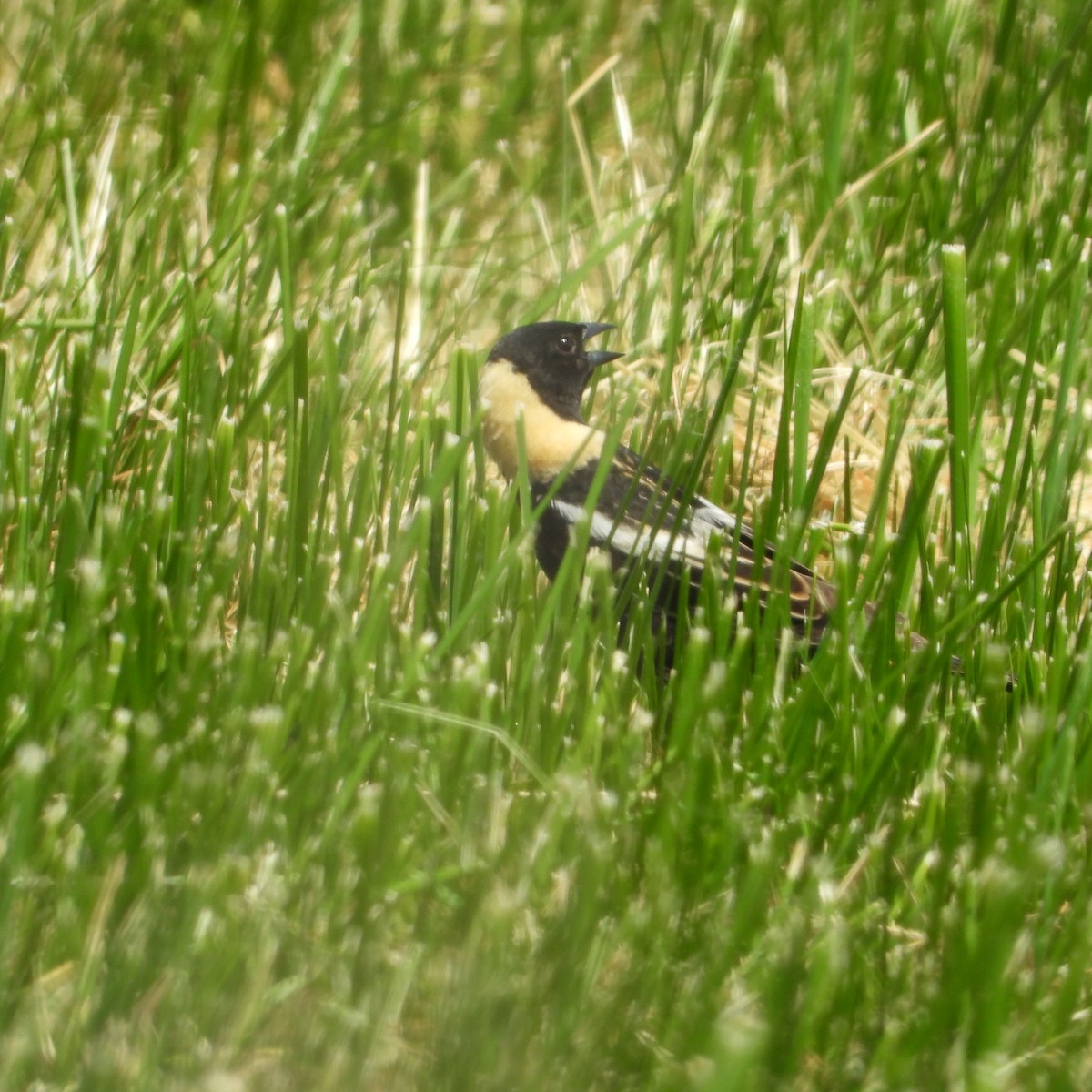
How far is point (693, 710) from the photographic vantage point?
2105 mm

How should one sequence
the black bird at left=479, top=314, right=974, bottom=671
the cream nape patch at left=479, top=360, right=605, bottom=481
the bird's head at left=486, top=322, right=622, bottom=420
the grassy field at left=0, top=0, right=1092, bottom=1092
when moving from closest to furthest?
the grassy field at left=0, top=0, right=1092, bottom=1092, the black bird at left=479, top=314, right=974, bottom=671, the cream nape patch at left=479, top=360, right=605, bottom=481, the bird's head at left=486, top=322, right=622, bottom=420

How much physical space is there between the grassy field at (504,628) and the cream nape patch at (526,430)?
92mm

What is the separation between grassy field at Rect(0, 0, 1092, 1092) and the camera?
1.59 meters

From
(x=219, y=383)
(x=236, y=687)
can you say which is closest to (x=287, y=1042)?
(x=236, y=687)

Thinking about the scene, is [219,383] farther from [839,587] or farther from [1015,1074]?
[1015,1074]

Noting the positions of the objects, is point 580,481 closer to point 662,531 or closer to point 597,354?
point 662,531

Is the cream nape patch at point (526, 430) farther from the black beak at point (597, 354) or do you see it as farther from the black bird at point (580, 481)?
the black beak at point (597, 354)

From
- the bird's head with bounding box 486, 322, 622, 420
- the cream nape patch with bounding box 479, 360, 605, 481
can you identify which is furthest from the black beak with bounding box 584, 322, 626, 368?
the cream nape patch with bounding box 479, 360, 605, 481

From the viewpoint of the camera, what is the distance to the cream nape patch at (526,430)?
3.24 meters

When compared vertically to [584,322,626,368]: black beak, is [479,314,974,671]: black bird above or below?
below

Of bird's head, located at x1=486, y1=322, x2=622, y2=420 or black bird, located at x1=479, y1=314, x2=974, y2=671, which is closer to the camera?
black bird, located at x1=479, y1=314, x2=974, y2=671

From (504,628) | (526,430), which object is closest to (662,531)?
(526,430)

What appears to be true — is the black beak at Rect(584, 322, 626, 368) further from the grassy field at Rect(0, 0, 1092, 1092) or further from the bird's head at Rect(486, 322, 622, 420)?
the grassy field at Rect(0, 0, 1092, 1092)

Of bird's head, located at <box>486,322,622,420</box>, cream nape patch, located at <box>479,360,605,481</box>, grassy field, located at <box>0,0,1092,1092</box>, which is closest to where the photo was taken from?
grassy field, located at <box>0,0,1092,1092</box>
